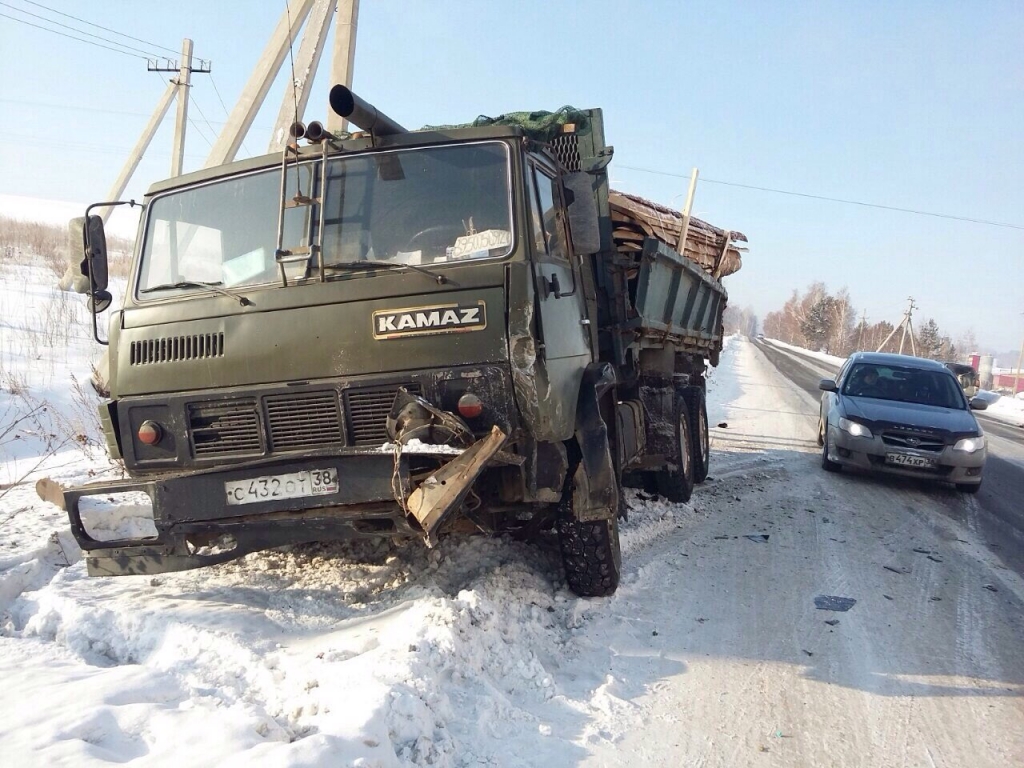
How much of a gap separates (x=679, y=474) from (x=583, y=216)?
349 cm

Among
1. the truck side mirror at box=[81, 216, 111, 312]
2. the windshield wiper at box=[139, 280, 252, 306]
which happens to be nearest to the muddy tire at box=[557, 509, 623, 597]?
the windshield wiper at box=[139, 280, 252, 306]

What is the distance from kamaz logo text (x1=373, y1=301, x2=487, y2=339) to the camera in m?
3.50

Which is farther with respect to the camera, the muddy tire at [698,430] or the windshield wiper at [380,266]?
the muddy tire at [698,430]

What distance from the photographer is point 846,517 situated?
684cm

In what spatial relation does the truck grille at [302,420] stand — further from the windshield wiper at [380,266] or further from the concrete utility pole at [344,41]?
the concrete utility pole at [344,41]

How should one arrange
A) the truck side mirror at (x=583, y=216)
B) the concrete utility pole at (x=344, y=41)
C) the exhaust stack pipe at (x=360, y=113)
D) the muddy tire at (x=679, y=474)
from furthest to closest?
the concrete utility pole at (x=344, y=41), the muddy tire at (x=679, y=474), the truck side mirror at (x=583, y=216), the exhaust stack pipe at (x=360, y=113)

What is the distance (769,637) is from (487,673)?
1754 millimetres

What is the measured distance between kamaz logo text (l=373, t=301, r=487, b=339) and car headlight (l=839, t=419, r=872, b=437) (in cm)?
657

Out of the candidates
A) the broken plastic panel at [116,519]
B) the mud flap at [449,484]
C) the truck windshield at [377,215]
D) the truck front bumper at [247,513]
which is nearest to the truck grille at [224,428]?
the truck front bumper at [247,513]

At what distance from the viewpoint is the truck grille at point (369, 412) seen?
348 cm

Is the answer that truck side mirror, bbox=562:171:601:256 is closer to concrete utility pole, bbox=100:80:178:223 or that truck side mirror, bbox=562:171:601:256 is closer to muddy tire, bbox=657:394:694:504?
muddy tire, bbox=657:394:694:504

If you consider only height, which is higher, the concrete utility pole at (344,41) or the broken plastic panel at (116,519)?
the concrete utility pole at (344,41)

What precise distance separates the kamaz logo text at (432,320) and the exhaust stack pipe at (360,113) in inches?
39.4

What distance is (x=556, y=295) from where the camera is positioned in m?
4.00
